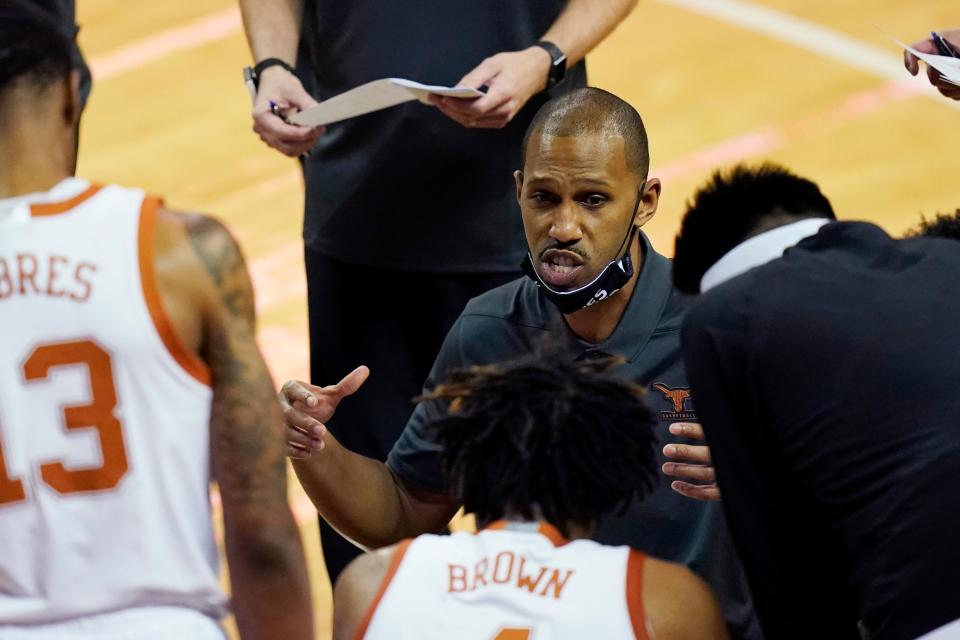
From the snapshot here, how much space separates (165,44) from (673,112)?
2.94 m

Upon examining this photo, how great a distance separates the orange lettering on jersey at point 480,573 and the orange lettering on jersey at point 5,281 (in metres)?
0.78

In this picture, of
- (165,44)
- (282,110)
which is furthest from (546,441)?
(165,44)

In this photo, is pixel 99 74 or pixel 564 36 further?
pixel 99 74

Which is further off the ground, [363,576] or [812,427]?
[812,427]

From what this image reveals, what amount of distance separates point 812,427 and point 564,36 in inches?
64.6

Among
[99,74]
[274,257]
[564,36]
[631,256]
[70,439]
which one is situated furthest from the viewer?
A: [99,74]

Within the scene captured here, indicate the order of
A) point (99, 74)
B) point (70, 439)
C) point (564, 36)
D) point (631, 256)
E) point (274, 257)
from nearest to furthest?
point (70, 439)
point (631, 256)
point (564, 36)
point (274, 257)
point (99, 74)

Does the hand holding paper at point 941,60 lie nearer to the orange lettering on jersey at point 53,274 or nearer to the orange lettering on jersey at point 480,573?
the orange lettering on jersey at point 480,573

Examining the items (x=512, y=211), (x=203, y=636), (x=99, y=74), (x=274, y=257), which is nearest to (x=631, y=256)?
(x=512, y=211)

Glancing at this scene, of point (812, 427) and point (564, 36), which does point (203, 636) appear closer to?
point (812, 427)

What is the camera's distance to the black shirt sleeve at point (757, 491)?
2.45 m

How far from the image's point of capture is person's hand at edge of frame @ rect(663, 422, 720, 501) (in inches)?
122

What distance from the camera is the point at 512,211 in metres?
3.96

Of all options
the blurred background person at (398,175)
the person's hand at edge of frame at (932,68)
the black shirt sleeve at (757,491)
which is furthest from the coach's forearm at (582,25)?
the black shirt sleeve at (757,491)
